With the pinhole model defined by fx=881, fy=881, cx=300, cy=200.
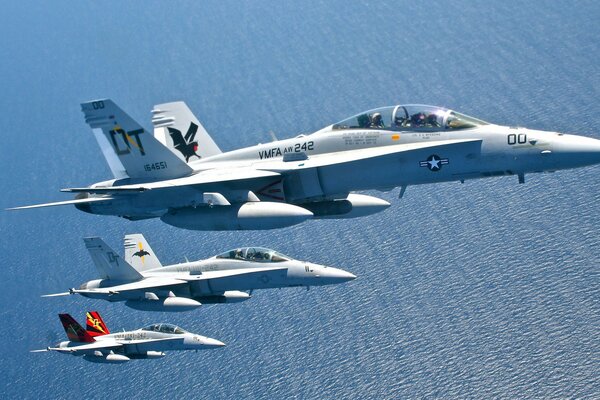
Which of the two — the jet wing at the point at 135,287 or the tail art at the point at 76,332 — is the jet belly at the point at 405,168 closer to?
the jet wing at the point at 135,287

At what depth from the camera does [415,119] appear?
105ft

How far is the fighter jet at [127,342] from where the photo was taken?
55688 millimetres

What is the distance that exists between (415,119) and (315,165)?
4054 mm

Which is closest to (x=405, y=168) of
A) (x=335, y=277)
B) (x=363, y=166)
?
(x=363, y=166)

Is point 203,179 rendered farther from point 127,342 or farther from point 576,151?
point 127,342

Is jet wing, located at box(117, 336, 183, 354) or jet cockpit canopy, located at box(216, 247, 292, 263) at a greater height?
jet cockpit canopy, located at box(216, 247, 292, 263)

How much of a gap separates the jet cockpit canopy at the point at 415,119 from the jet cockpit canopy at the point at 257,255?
13.3 meters

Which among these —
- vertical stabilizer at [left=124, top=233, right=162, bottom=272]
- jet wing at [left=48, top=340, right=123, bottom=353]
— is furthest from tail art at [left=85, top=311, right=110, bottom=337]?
vertical stabilizer at [left=124, top=233, right=162, bottom=272]

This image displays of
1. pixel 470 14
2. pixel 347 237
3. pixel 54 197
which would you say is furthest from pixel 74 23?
pixel 347 237

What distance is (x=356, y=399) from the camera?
7031cm

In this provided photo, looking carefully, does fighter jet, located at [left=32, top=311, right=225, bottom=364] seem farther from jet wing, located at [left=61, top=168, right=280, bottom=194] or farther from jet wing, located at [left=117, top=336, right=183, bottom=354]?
jet wing, located at [left=61, top=168, right=280, bottom=194]

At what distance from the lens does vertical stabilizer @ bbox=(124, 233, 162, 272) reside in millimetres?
58188

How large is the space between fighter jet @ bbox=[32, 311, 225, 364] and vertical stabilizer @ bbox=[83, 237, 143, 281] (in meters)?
5.81

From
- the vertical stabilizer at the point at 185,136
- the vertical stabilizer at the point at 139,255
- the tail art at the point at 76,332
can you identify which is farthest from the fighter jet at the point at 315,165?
the tail art at the point at 76,332
